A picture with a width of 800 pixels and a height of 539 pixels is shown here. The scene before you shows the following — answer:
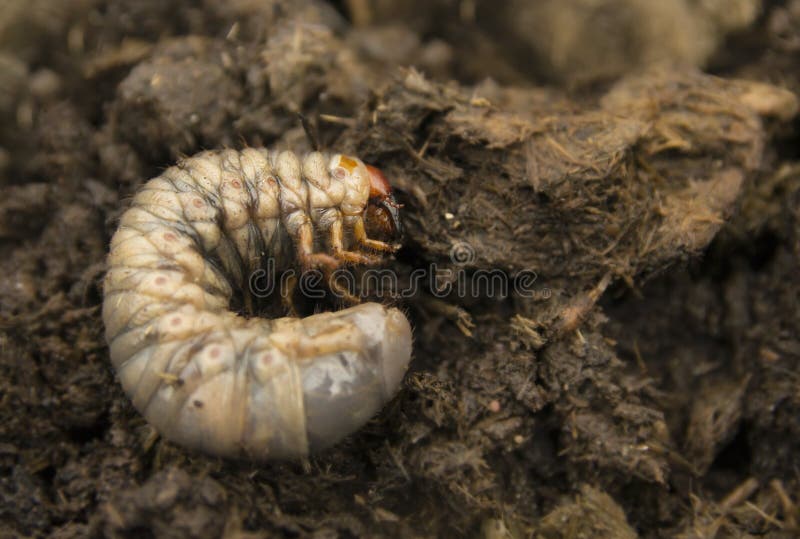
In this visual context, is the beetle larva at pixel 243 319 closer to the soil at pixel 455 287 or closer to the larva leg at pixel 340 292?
the larva leg at pixel 340 292

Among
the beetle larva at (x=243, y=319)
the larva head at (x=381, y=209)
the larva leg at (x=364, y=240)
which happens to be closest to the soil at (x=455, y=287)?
the larva head at (x=381, y=209)

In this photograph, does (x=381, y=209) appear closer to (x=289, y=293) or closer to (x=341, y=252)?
(x=341, y=252)

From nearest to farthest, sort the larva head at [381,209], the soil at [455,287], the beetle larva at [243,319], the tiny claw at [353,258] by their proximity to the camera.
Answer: the beetle larva at [243,319], the soil at [455,287], the tiny claw at [353,258], the larva head at [381,209]

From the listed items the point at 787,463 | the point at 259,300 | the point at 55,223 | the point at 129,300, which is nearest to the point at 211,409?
the point at 129,300

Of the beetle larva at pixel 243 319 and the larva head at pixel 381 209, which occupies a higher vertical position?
the larva head at pixel 381 209

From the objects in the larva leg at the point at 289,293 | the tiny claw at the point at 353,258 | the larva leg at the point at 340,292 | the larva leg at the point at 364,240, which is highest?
the larva leg at the point at 364,240

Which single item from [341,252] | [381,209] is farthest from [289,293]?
[381,209]

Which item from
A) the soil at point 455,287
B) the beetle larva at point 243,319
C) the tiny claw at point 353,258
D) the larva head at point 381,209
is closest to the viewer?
the beetle larva at point 243,319

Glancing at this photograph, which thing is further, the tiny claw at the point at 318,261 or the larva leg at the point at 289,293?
the larva leg at the point at 289,293
